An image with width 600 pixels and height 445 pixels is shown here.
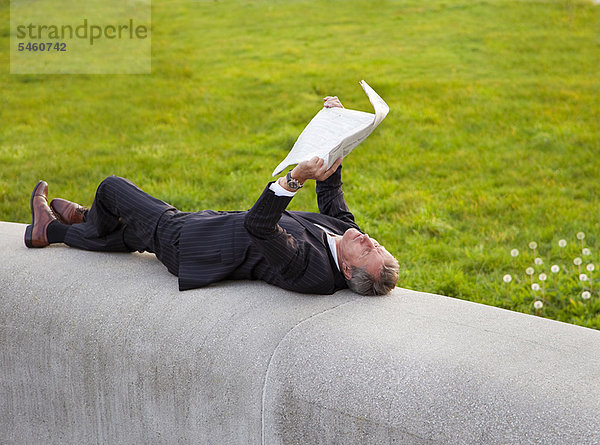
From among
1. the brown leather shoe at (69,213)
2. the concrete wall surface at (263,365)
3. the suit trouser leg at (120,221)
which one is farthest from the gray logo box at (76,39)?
the concrete wall surface at (263,365)

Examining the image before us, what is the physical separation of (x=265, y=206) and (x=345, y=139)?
484 mm

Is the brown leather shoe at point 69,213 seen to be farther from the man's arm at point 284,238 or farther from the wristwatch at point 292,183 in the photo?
the wristwatch at point 292,183

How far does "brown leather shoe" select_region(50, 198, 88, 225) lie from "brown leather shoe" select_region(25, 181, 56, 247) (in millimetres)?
105

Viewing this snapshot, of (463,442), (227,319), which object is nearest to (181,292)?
(227,319)

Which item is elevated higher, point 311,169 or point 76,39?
point 76,39

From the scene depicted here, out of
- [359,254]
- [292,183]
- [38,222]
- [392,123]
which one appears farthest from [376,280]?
[392,123]

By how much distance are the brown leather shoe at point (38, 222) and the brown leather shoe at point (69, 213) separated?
0.34 feet

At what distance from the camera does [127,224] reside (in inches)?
155

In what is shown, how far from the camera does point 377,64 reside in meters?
11.5

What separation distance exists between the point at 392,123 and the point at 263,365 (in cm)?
655

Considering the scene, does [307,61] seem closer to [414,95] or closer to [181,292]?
[414,95]

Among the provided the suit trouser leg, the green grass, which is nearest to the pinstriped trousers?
the suit trouser leg

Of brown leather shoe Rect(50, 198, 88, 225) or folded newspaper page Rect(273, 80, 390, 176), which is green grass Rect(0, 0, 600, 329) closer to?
folded newspaper page Rect(273, 80, 390, 176)

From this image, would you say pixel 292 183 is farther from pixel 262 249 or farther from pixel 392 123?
pixel 392 123
